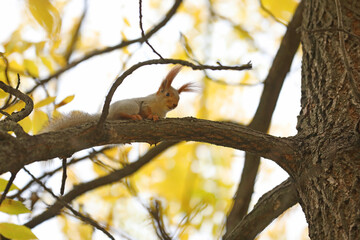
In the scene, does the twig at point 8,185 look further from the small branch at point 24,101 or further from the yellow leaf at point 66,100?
the yellow leaf at point 66,100

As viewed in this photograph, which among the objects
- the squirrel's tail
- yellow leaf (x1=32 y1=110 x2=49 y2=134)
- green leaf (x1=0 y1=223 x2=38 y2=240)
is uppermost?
the squirrel's tail

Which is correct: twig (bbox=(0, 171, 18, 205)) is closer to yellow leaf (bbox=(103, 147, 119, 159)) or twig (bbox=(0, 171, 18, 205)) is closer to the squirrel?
the squirrel

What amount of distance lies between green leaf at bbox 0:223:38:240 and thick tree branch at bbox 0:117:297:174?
0.24 m

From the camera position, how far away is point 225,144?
1977 mm

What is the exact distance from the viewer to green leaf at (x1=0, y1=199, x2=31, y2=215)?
1547 millimetres

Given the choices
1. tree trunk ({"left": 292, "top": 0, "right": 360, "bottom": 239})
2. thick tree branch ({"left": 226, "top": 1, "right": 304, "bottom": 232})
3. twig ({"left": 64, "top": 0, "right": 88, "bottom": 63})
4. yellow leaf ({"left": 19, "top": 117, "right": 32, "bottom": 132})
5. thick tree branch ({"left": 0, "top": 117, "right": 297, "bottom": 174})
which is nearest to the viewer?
thick tree branch ({"left": 0, "top": 117, "right": 297, "bottom": 174})

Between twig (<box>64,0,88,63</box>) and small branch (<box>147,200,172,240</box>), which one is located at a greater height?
twig (<box>64,0,88,63</box>)

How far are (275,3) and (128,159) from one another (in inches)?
62.5

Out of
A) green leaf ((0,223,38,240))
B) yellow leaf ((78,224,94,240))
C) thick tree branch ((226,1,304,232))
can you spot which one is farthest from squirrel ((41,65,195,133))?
yellow leaf ((78,224,94,240))

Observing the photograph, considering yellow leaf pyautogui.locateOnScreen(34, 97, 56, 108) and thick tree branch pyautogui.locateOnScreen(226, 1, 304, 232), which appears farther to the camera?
thick tree branch pyautogui.locateOnScreen(226, 1, 304, 232)

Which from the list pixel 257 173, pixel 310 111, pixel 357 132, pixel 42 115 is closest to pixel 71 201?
pixel 42 115

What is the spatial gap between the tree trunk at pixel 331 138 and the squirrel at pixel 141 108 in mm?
731

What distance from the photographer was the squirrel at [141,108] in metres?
Answer: 2.25

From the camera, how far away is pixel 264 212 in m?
2.14
